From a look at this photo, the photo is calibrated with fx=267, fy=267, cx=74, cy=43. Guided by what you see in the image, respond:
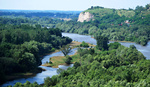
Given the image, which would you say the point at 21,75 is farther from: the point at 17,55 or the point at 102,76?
the point at 102,76

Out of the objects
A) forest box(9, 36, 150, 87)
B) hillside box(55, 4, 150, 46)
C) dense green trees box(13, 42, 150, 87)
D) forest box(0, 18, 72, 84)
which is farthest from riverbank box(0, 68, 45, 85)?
hillside box(55, 4, 150, 46)

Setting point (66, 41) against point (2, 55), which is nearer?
point (2, 55)

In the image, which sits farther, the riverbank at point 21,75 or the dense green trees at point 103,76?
the riverbank at point 21,75

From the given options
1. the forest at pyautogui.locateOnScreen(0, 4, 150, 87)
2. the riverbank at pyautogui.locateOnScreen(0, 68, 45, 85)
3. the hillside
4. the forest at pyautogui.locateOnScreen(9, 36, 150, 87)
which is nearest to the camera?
the forest at pyautogui.locateOnScreen(9, 36, 150, 87)

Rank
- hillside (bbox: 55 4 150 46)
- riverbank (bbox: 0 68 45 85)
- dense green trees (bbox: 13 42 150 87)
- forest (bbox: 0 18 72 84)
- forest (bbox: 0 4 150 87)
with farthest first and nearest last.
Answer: hillside (bbox: 55 4 150 46)
forest (bbox: 0 18 72 84)
riverbank (bbox: 0 68 45 85)
forest (bbox: 0 4 150 87)
dense green trees (bbox: 13 42 150 87)

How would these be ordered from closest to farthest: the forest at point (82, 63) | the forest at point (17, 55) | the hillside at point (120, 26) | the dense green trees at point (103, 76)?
the dense green trees at point (103, 76)
the forest at point (82, 63)
the forest at point (17, 55)
the hillside at point (120, 26)

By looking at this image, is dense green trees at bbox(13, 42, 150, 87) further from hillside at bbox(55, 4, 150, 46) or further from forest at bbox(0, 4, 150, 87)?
hillside at bbox(55, 4, 150, 46)

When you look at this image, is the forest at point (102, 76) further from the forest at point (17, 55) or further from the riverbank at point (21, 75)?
the forest at point (17, 55)

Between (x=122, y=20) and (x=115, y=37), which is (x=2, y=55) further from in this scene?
(x=122, y=20)

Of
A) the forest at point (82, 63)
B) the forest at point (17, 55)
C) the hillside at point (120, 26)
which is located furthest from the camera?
the hillside at point (120, 26)

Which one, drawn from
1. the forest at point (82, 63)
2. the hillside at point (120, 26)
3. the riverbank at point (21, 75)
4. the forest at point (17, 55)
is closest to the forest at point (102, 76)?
the forest at point (82, 63)

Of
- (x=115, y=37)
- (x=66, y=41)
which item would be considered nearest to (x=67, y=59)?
(x=66, y=41)
